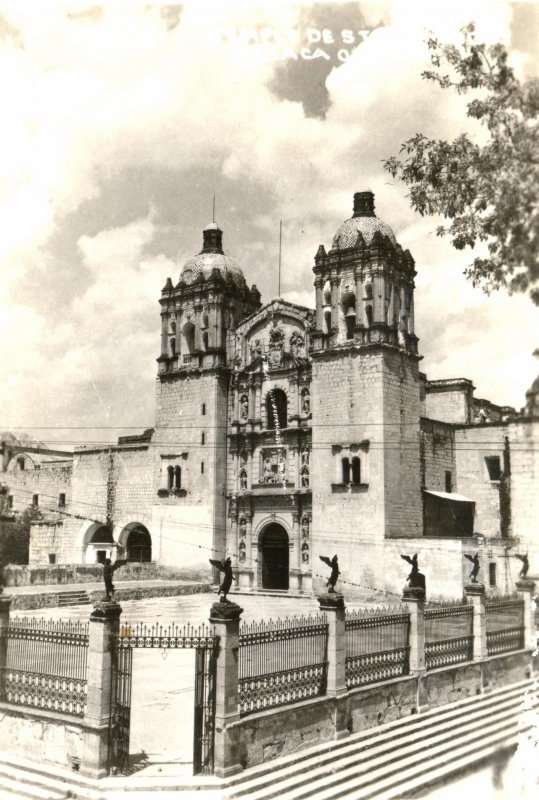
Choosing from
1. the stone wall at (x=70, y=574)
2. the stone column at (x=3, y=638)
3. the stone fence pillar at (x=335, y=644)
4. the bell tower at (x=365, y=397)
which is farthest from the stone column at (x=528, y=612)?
the stone wall at (x=70, y=574)

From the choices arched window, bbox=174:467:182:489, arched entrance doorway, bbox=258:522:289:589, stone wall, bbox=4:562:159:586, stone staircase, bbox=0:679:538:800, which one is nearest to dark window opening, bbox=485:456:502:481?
arched entrance doorway, bbox=258:522:289:589

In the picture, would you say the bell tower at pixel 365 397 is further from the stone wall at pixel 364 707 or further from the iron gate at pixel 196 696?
the iron gate at pixel 196 696

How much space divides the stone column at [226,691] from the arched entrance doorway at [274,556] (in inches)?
820

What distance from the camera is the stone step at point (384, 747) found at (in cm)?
999

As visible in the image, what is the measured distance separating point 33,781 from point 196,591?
807 inches

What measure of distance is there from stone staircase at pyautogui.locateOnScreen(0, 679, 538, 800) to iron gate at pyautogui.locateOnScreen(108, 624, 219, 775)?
0.33 meters

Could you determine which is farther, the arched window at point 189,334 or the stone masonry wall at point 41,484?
the stone masonry wall at point 41,484

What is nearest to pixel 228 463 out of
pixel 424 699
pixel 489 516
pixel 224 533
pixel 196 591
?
pixel 224 533

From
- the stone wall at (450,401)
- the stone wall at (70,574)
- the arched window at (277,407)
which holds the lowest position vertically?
the stone wall at (70,574)

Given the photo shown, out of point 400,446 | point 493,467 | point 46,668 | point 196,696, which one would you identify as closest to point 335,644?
point 196,696

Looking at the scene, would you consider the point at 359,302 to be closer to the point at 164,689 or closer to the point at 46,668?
the point at 164,689

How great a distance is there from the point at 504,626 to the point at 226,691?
8754mm

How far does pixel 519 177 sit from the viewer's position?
28.1 ft

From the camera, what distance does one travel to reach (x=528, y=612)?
16953mm
